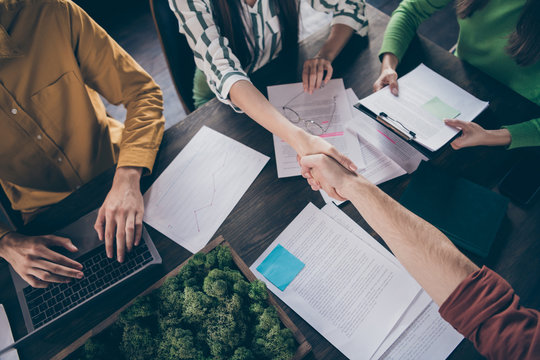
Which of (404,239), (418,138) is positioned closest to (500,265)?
(404,239)

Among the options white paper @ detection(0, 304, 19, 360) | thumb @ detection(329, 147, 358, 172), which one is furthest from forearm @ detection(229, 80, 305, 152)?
white paper @ detection(0, 304, 19, 360)

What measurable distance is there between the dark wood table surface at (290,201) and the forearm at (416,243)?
8cm

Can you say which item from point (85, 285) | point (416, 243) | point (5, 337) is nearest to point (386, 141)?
point (416, 243)

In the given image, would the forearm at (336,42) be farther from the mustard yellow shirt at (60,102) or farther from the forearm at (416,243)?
the mustard yellow shirt at (60,102)

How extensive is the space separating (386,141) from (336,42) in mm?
453

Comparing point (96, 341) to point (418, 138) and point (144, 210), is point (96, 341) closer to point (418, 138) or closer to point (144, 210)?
point (144, 210)

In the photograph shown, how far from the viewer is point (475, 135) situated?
93 cm

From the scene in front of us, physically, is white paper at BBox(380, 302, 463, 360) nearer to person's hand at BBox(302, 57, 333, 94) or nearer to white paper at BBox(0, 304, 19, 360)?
person's hand at BBox(302, 57, 333, 94)

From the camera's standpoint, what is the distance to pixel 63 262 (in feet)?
2.63

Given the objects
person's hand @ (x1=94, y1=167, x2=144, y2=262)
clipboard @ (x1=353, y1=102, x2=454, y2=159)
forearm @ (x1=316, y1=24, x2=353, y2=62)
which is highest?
forearm @ (x1=316, y1=24, x2=353, y2=62)

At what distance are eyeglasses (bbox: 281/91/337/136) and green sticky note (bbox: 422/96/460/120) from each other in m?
0.31

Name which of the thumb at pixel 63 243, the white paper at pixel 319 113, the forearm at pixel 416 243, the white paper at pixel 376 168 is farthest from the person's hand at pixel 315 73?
the thumb at pixel 63 243

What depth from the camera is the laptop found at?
0.76 meters

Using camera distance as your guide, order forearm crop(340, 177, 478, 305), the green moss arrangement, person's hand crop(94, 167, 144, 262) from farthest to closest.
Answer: person's hand crop(94, 167, 144, 262)
forearm crop(340, 177, 478, 305)
the green moss arrangement
